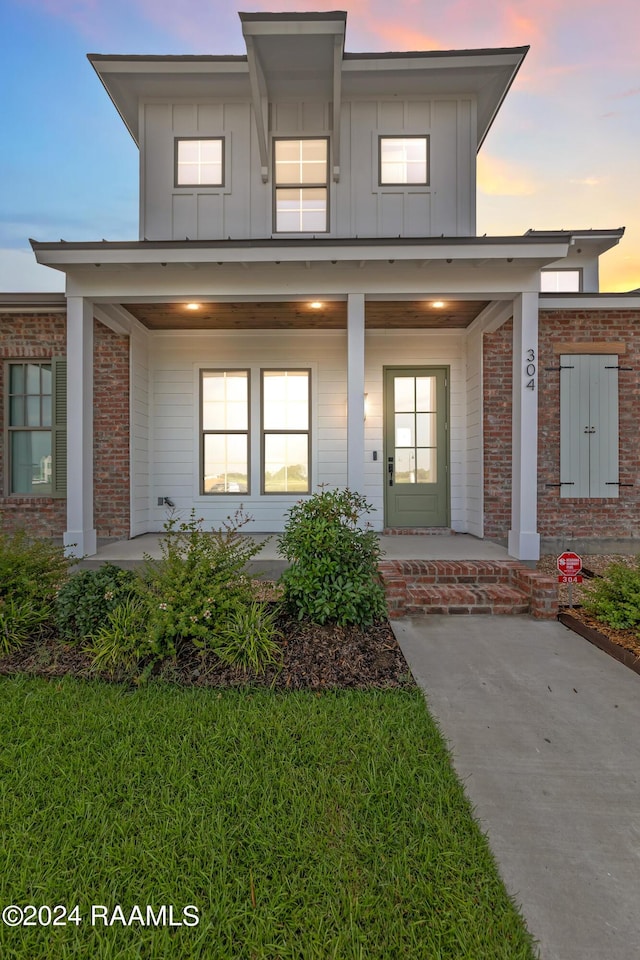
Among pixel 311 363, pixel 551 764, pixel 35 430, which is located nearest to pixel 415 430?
pixel 311 363

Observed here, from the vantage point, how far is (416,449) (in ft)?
22.9

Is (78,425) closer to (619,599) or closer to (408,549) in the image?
(408,549)

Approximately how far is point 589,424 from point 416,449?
7.91 ft

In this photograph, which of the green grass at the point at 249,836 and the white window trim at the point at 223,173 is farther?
the white window trim at the point at 223,173

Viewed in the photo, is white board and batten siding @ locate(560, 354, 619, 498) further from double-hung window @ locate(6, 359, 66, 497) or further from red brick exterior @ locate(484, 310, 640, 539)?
double-hung window @ locate(6, 359, 66, 497)

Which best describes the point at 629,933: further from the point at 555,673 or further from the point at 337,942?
the point at 555,673

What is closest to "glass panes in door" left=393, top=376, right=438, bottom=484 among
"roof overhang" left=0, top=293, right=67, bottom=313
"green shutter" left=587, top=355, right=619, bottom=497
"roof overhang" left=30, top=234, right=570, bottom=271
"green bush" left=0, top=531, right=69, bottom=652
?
"green shutter" left=587, top=355, right=619, bottom=497

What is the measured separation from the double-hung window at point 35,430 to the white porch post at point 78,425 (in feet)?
4.46

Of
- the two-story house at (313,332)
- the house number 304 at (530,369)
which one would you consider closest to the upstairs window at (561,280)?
the two-story house at (313,332)

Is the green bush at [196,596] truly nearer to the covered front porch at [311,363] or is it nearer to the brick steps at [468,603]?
the brick steps at [468,603]

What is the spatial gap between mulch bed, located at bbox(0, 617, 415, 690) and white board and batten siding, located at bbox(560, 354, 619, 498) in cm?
447

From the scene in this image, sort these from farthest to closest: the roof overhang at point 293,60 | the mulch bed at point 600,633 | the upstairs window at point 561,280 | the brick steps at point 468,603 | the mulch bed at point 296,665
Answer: the upstairs window at point 561,280, the roof overhang at point 293,60, the brick steps at point 468,603, the mulch bed at point 600,633, the mulch bed at point 296,665

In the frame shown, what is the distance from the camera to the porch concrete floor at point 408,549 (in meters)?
5.24

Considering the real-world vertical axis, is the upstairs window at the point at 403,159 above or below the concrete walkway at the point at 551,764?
above
